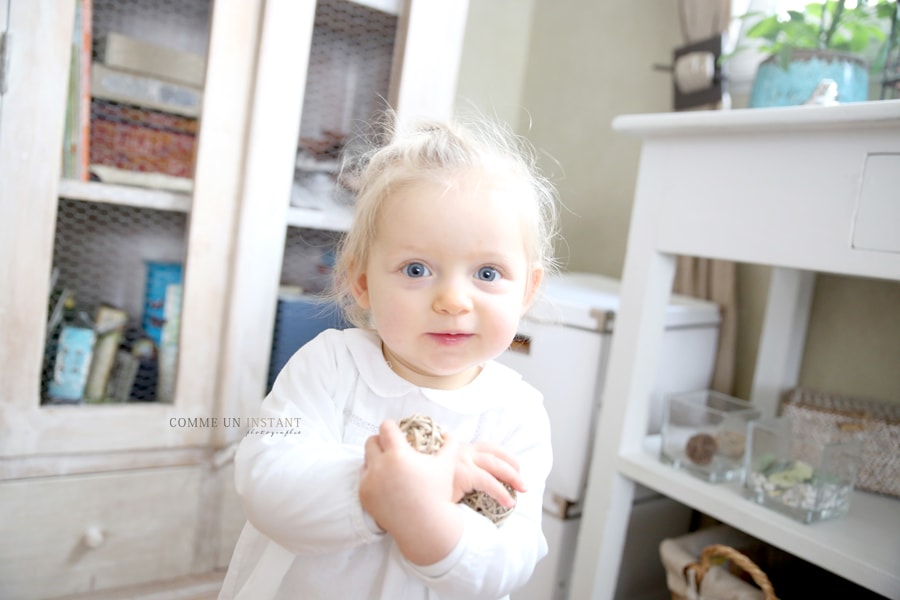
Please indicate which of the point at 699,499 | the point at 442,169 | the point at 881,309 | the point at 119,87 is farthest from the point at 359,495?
the point at 881,309

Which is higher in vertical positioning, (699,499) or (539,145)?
(539,145)

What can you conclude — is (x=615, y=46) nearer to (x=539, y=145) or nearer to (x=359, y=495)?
(x=539, y=145)

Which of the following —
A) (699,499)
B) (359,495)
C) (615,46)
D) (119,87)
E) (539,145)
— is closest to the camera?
(359,495)

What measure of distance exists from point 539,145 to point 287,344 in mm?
1036

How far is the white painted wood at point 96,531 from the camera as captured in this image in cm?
115

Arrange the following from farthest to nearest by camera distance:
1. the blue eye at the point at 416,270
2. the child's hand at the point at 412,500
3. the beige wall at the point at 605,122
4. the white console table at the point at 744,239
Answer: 1. the beige wall at the point at 605,122
2. the white console table at the point at 744,239
3. the blue eye at the point at 416,270
4. the child's hand at the point at 412,500

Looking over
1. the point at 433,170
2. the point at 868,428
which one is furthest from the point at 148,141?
the point at 868,428

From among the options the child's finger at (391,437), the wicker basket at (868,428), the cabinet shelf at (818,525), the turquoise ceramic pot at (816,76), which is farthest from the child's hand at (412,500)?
the turquoise ceramic pot at (816,76)

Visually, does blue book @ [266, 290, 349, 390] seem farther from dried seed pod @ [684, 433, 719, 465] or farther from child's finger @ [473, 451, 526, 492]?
child's finger @ [473, 451, 526, 492]

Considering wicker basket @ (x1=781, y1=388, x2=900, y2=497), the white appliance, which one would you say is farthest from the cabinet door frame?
wicker basket @ (x1=781, y1=388, x2=900, y2=497)

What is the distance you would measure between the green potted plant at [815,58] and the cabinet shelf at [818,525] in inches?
23.6

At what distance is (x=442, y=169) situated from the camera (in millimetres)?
638

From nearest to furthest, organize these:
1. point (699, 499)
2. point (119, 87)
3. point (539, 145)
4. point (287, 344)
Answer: point (699, 499), point (119, 87), point (287, 344), point (539, 145)

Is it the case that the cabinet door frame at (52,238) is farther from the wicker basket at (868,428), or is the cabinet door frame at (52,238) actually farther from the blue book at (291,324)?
the wicker basket at (868,428)
